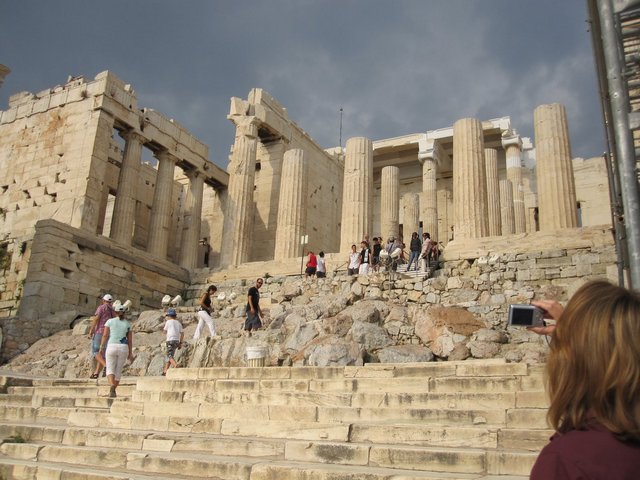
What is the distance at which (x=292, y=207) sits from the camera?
79.8ft

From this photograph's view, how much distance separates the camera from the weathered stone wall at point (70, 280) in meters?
17.8

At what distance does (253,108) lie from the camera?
1038 inches

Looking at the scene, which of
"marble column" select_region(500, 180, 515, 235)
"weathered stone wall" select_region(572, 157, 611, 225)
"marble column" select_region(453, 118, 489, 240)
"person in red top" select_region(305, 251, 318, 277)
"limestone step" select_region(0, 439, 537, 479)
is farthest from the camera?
"weathered stone wall" select_region(572, 157, 611, 225)

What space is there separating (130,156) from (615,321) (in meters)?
24.9

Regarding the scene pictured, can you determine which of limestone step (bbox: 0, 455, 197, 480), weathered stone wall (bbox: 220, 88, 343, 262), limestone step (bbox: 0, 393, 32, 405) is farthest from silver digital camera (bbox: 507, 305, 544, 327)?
weathered stone wall (bbox: 220, 88, 343, 262)

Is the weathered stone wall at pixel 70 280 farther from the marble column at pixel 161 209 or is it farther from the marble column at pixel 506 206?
the marble column at pixel 506 206

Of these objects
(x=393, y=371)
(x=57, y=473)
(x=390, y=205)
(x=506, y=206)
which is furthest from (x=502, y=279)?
(x=57, y=473)

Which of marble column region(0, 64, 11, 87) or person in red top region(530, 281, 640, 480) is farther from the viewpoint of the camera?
marble column region(0, 64, 11, 87)

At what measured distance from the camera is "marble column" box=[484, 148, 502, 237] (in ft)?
73.0

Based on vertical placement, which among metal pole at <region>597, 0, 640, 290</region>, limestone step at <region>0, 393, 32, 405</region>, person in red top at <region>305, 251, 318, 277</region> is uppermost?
person in red top at <region>305, 251, 318, 277</region>

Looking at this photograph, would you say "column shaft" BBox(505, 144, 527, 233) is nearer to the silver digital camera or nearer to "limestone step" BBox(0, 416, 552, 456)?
"limestone step" BBox(0, 416, 552, 456)

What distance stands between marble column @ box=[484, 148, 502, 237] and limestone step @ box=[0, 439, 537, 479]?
17.1 meters

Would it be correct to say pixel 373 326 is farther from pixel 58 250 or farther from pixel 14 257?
pixel 14 257

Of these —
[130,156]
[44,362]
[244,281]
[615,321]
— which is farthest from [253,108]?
[615,321]
